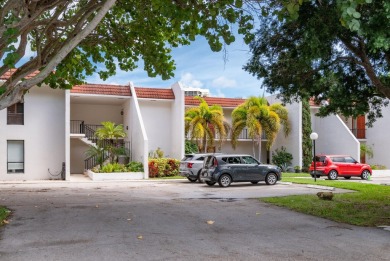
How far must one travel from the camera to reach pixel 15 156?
2480 centimetres

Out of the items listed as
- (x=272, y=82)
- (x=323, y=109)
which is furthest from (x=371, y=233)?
(x=323, y=109)

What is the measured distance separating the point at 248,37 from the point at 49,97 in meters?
17.3

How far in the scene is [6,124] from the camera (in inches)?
966

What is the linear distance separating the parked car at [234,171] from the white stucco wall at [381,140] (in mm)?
17269

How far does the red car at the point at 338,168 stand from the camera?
26.0 metres

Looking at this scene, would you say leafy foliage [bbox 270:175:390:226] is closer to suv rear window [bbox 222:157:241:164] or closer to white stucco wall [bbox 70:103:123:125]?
suv rear window [bbox 222:157:241:164]

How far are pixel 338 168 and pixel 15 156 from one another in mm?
19389

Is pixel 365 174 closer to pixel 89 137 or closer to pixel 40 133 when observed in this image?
pixel 89 137

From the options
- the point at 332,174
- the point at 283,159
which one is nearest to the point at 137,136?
the point at 283,159

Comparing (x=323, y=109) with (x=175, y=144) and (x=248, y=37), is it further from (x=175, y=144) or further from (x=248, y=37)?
(x=175, y=144)

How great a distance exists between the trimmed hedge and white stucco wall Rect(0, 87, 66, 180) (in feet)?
17.8

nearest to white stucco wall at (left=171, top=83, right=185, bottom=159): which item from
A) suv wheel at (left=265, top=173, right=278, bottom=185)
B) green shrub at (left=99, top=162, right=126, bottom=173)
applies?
green shrub at (left=99, top=162, right=126, bottom=173)

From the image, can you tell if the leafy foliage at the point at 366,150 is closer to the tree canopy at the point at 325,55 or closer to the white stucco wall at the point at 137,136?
the white stucco wall at the point at 137,136

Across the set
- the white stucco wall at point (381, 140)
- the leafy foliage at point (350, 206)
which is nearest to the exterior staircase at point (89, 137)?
the leafy foliage at point (350, 206)
